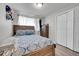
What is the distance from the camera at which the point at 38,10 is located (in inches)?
37.3

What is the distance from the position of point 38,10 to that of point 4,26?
21.6 inches

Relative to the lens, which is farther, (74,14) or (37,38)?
(37,38)

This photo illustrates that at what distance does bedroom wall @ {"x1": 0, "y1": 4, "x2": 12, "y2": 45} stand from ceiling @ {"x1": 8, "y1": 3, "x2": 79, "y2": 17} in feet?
0.54

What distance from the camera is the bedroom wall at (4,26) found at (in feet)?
2.99

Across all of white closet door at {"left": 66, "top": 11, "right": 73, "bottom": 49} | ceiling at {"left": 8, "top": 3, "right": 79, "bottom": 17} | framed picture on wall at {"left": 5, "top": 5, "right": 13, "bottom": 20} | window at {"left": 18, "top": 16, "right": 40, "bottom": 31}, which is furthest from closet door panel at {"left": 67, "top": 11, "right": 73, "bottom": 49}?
framed picture on wall at {"left": 5, "top": 5, "right": 13, "bottom": 20}

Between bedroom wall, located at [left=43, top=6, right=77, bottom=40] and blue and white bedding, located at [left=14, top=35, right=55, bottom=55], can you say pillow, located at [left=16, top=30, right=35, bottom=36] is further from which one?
bedroom wall, located at [left=43, top=6, right=77, bottom=40]

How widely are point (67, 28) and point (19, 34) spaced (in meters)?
0.76

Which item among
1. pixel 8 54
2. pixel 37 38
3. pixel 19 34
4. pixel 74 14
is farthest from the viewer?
pixel 37 38

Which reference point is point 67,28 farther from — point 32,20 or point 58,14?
point 32,20

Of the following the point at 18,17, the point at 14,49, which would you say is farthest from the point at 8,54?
the point at 18,17

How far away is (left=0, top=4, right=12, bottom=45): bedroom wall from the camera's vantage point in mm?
912

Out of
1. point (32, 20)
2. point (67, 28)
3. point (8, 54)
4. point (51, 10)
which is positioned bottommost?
point (8, 54)

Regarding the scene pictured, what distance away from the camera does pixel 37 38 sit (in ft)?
3.91

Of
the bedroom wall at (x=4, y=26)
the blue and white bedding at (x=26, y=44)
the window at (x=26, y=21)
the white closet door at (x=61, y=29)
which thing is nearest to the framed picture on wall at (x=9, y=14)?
the bedroom wall at (x=4, y=26)
